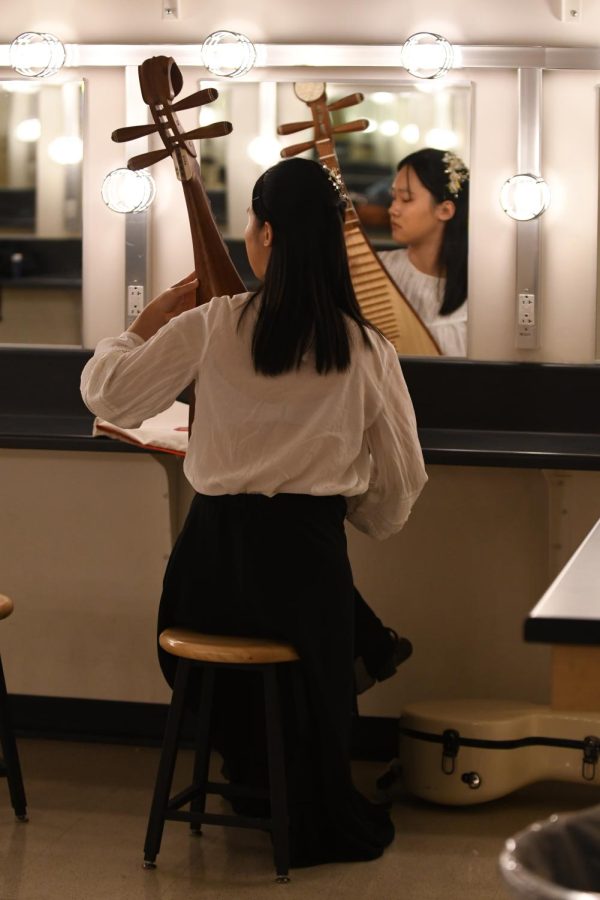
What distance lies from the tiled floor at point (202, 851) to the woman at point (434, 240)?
1245 mm

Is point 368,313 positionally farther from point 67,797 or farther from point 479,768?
point 67,797

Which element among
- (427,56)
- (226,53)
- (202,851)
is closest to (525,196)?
(427,56)

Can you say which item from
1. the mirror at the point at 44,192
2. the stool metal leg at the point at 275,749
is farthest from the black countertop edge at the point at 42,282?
the stool metal leg at the point at 275,749

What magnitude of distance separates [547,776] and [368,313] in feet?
4.34

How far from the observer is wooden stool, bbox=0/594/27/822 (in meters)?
3.18

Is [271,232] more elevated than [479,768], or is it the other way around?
[271,232]

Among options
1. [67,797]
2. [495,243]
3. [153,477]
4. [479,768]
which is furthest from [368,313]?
[67,797]

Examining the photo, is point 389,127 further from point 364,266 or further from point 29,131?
point 29,131

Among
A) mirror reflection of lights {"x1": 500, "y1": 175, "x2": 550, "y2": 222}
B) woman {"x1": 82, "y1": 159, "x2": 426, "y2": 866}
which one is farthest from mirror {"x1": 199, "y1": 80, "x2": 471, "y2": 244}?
woman {"x1": 82, "y1": 159, "x2": 426, "y2": 866}

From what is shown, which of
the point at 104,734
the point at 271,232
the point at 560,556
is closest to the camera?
the point at 271,232

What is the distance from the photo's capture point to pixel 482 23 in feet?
12.2

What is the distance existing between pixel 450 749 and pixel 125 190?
1.74 m

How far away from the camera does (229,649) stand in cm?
283

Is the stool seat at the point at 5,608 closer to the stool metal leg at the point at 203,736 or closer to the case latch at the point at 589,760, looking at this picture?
the stool metal leg at the point at 203,736
